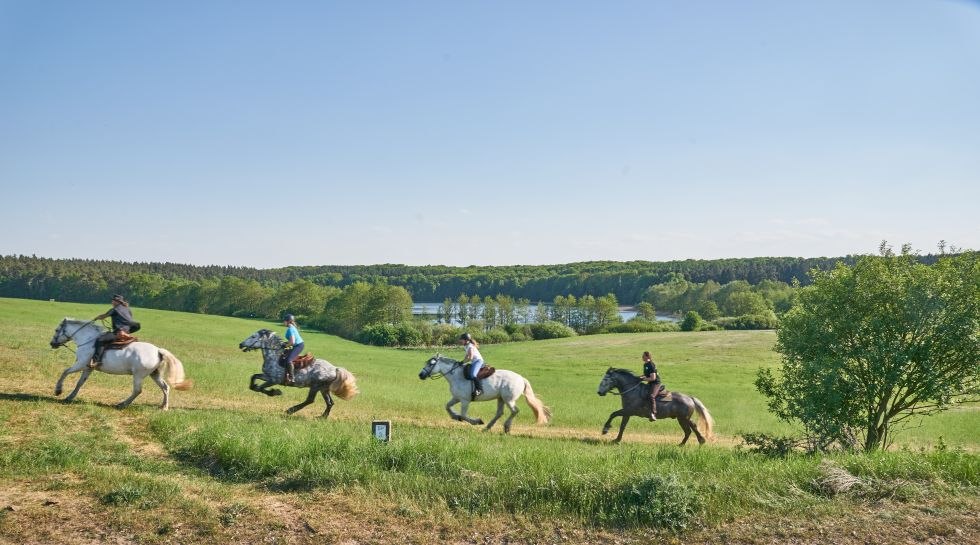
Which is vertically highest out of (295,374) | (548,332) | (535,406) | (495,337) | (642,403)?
(295,374)

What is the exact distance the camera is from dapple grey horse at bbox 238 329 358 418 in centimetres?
1739

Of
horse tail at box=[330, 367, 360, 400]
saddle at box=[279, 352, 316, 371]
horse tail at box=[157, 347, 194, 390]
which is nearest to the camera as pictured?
horse tail at box=[157, 347, 194, 390]

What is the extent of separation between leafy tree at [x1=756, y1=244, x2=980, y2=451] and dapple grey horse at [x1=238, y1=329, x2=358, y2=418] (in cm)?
1290

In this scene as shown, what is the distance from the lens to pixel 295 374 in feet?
57.4

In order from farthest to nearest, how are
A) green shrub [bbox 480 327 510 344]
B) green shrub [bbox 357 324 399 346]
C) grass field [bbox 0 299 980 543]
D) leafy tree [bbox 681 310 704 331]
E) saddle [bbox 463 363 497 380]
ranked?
leafy tree [bbox 681 310 704 331] → green shrub [bbox 480 327 510 344] → green shrub [bbox 357 324 399 346] → saddle [bbox 463 363 497 380] → grass field [bbox 0 299 980 543]

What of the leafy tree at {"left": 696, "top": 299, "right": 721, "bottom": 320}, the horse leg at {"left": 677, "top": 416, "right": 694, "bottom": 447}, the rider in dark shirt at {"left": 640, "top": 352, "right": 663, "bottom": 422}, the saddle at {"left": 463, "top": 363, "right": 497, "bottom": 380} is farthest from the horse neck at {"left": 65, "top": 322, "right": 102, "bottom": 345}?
the leafy tree at {"left": 696, "top": 299, "right": 721, "bottom": 320}

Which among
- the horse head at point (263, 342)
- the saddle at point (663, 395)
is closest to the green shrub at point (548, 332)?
the saddle at point (663, 395)

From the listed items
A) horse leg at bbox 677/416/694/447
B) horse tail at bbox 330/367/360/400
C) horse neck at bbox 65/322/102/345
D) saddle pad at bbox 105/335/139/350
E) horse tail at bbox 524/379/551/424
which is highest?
horse neck at bbox 65/322/102/345

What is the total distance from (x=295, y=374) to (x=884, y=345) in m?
16.8

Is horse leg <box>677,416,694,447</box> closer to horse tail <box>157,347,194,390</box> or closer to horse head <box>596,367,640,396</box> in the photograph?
horse head <box>596,367,640,396</box>

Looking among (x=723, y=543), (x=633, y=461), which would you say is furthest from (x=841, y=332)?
(x=723, y=543)

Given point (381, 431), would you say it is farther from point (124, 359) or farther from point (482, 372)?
point (124, 359)

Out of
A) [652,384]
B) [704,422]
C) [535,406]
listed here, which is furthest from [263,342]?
[704,422]

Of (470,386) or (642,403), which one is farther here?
(642,403)
